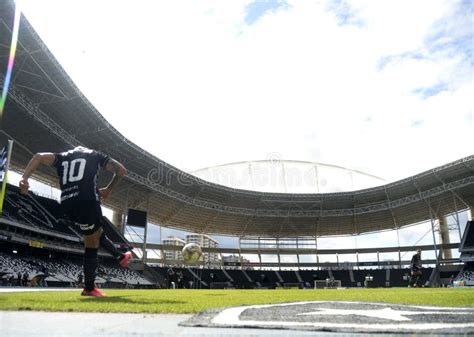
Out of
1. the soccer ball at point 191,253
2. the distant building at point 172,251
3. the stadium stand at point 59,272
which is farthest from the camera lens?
the distant building at point 172,251

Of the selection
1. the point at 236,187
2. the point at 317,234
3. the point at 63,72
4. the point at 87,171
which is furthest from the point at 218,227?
the point at 87,171

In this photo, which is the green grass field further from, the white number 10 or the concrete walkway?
→ the white number 10

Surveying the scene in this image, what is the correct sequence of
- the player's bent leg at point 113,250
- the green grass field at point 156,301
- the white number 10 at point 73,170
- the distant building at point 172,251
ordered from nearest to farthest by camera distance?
1. the green grass field at point 156,301
2. the white number 10 at point 73,170
3. the player's bent leg at point 113,250
4. the distant building at point 172,251

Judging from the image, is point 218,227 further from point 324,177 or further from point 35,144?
point 35,144

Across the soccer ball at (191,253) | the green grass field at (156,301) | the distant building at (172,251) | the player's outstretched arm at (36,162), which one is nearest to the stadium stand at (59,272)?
the soccer ball at (191,253)

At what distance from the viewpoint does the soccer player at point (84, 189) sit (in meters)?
5.30

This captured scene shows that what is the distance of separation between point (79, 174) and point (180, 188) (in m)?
39.1

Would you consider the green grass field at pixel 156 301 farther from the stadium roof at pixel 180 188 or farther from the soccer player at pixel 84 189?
the stadium roof at pixel 180 188

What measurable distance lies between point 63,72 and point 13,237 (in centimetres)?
1194

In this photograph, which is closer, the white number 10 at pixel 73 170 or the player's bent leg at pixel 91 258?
the white number 10 at pixel 73 170

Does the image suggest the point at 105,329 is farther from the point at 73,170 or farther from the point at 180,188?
the point at 180,188

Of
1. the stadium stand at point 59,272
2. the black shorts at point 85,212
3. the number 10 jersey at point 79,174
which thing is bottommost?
the stadium stand at point 59,272

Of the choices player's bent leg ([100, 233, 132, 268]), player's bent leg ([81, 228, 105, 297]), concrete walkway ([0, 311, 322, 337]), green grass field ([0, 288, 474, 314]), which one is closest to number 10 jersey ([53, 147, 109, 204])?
player's bent leg ([81, 228, 105, 297])

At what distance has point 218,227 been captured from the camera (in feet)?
181
